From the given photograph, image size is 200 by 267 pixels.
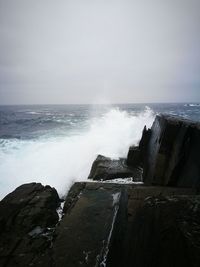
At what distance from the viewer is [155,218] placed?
1.56 metres

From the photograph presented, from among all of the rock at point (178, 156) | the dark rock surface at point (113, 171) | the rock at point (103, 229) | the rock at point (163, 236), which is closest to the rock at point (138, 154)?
the dark rock surface at point (113, 171)

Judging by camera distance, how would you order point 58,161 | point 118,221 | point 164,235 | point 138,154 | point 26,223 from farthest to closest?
point 58,161
point 138,154
point 26,223
point 118,221
point 164,235

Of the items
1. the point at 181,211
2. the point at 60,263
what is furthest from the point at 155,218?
the point at 60,263

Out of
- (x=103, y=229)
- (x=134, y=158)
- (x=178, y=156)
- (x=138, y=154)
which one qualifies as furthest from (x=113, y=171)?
(x=103, y=229)

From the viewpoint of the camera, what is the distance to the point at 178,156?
3.68m

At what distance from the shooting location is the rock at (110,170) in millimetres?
5574

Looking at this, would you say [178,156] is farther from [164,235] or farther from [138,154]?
[138,154]

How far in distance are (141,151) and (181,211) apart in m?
5.30

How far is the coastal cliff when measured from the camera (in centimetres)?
140

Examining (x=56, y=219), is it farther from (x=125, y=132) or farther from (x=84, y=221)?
(x=125, y=132)

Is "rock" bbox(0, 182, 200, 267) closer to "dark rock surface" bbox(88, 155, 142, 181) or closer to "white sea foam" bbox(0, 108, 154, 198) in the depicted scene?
"dark rock surface" bbox(88, 155, 142, 181)

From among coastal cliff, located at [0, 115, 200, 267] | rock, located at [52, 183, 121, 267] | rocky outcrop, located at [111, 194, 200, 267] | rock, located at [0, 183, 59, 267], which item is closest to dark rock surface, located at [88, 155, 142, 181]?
coastal cliff, located at [0, 115, 200, 267]

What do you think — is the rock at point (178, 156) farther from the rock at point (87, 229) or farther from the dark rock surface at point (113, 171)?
the dark rock surface at point (113, 171)

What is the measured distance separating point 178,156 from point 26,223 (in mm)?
2856
